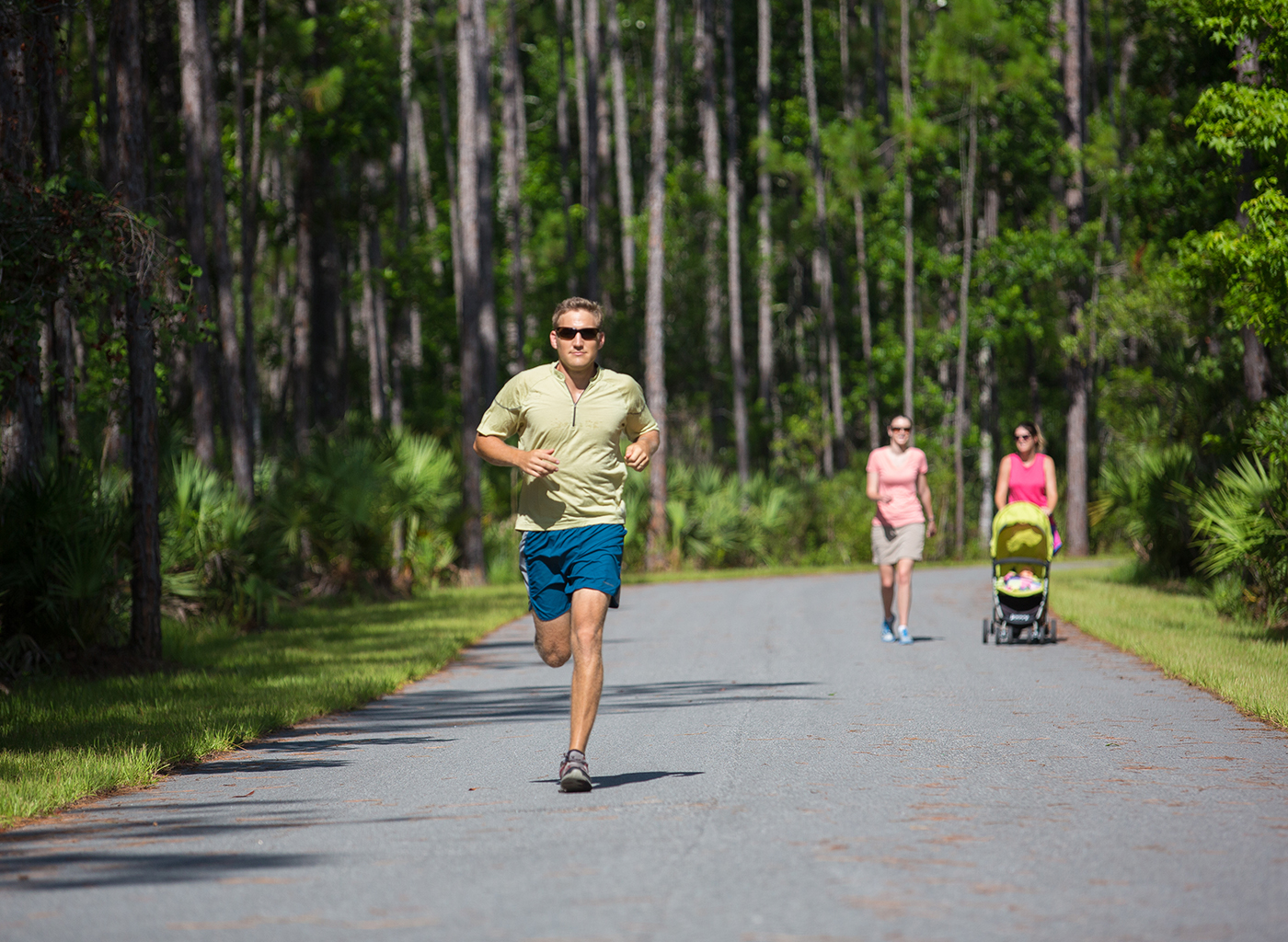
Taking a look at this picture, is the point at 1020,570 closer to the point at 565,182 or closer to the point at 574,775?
the point at 574,775

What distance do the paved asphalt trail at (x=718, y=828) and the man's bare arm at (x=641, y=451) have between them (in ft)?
5.17

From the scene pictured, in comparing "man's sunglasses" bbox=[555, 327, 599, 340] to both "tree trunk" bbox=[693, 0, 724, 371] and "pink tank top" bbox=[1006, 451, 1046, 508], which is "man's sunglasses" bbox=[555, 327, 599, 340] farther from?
"tree trunk" bbox=[693, 0, 724, 371]

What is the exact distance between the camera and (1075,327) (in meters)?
39.1

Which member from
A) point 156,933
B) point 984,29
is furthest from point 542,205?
point 156,933

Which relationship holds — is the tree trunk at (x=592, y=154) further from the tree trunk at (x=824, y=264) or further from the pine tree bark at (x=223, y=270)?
the pine tree bark at (x=223, y=270)

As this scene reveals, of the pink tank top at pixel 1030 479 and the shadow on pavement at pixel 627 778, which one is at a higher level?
the pink tank top at pixel 1030 479

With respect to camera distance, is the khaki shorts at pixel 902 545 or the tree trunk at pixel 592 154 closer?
the khaki shorts at pixel 902 545

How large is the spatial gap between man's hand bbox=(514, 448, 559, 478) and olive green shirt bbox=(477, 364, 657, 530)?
0.58 ft

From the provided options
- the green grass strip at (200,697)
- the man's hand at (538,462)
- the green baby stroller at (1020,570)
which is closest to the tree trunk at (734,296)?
the green grass strip at (200,697)

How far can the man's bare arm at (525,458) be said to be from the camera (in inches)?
281

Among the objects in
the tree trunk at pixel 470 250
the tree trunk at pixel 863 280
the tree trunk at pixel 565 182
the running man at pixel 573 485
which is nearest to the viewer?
the running man at pixel 573 485

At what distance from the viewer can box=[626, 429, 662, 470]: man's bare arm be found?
282 inches

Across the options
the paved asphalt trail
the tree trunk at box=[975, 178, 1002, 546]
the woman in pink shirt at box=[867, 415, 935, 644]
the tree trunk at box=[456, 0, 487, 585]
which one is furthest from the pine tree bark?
the tree trunk at box=[975, 178, 1002, 546]

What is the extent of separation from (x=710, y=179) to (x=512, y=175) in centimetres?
727
